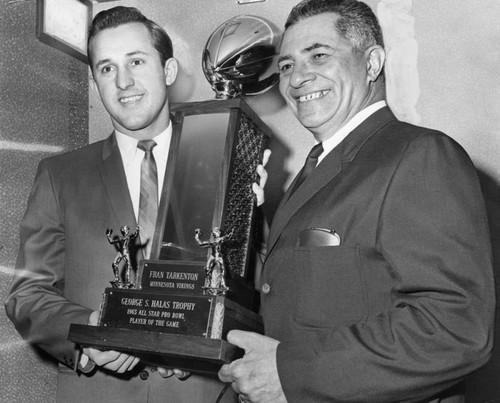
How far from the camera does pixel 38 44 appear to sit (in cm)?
233

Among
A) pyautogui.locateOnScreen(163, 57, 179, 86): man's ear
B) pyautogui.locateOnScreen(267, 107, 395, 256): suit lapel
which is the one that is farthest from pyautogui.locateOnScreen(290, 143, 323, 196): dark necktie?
pyautogui.locateOnScreen(163, 57, 179, 86): man's ear

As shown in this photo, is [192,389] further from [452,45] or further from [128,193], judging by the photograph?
[452,45]

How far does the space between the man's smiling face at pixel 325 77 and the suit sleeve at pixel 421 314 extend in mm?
384

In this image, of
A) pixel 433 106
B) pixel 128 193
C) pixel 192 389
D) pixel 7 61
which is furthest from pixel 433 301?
pixel 7 61

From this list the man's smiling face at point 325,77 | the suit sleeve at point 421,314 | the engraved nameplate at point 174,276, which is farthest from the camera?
the man's smiling face at point 325,77

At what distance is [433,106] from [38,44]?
139 cm

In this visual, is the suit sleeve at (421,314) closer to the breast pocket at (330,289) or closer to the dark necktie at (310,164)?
the breast pocket at (330,289)

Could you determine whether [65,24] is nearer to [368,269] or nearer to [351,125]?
[351,125]

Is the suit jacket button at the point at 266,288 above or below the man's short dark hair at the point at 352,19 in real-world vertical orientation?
below

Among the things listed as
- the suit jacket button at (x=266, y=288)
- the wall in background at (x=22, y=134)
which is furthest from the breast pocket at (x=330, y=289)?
the wall in background at (x=22, y=134)

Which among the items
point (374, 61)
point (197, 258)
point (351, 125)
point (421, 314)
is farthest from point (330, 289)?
point (374, 61)

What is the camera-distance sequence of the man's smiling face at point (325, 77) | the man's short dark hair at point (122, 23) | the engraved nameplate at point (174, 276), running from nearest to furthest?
the engraved nameplate at point (174, 276)
the man's smiling face at point (325, 77)
the man's short dark hair at point (122, 23)

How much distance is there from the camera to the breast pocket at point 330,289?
146cm

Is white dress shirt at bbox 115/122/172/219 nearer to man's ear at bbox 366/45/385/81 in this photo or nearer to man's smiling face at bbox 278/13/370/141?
man's smiling face at bbox 278/13/370/141
